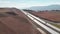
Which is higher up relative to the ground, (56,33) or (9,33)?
(56,33)

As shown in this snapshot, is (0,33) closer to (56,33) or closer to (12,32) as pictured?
(12,32)

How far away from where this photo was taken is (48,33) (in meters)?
31.8

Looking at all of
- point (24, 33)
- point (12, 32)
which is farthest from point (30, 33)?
point (12, 32)

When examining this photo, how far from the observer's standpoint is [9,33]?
2998cm

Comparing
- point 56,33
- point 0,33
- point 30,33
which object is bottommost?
point 0,33

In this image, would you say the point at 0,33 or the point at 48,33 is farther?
the point at 48,33

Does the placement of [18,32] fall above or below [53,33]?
below

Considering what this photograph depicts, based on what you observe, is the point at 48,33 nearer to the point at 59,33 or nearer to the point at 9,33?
the point at 59,33

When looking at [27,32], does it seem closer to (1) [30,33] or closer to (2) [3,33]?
(1) [30,33]

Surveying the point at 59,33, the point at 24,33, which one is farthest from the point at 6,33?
the point at 59,33

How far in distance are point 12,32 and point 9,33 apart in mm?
916

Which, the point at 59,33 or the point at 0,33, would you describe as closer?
the point at 0,33

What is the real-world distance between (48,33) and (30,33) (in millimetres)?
3115

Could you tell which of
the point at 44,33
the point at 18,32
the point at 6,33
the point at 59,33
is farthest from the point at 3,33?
the point at 59,33
